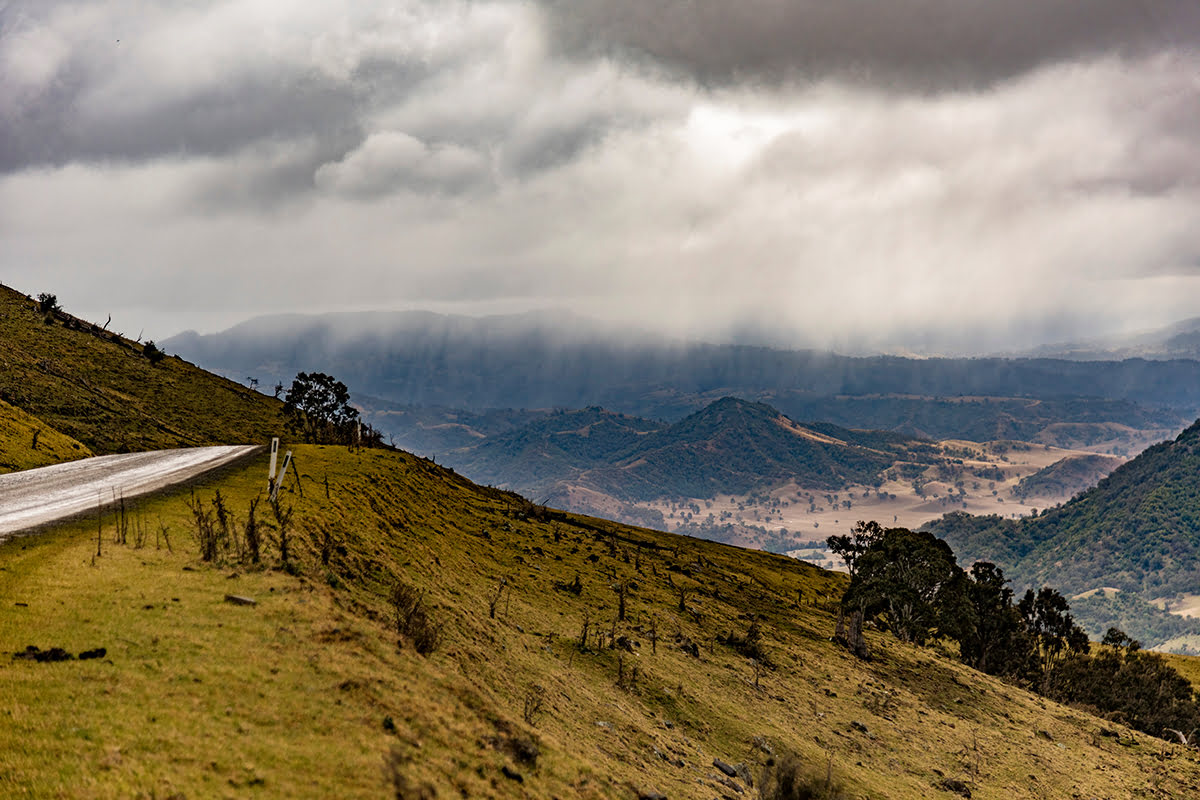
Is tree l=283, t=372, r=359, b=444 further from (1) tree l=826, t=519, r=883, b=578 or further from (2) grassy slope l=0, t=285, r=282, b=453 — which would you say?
(1) tree l=826, t=519, r=883, b=578

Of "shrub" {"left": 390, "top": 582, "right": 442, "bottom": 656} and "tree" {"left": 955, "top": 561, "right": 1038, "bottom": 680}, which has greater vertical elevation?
"shrub" {"left": 390, "top": 582, "right": 442, "bottom": 656}

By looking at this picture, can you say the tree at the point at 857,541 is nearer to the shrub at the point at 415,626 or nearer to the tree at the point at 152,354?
the shrub at the point at 415,626

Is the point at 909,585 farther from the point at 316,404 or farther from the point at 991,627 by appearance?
the point at 316,404

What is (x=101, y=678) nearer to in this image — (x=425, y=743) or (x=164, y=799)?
(x=164, y=799)

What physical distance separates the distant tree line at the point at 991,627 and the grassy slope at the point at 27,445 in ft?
240

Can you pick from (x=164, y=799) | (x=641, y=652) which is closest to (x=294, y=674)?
(x=164, y=799)

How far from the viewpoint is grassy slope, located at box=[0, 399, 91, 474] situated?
4981cm

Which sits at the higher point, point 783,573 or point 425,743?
point 425,743

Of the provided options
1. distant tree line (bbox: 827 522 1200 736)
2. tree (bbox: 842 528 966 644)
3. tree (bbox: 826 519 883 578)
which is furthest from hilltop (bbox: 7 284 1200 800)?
tree (bbox: 826 519 883 578)

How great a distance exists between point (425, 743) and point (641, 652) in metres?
29.4

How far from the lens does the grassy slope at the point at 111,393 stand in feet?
288

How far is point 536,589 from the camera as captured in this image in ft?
176

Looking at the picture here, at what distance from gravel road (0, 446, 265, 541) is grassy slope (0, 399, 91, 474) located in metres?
2.27

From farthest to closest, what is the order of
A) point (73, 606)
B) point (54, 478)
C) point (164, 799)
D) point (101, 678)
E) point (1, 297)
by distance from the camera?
1. point (1, 297)
2. point (54, 478)
3. point (73, 606)
4. point (101, 678)
5. point (164, 799)
